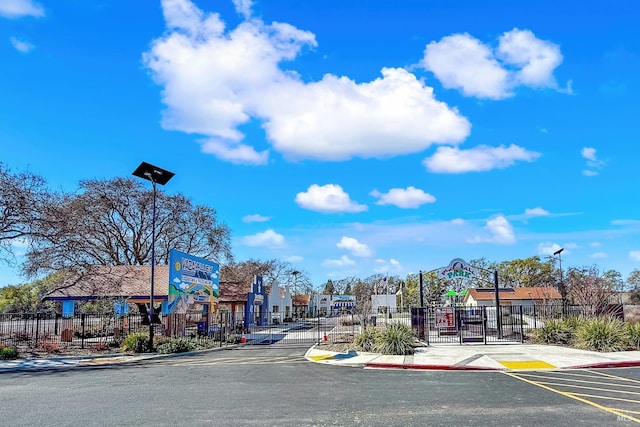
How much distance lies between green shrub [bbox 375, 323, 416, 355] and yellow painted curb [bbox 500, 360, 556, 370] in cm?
387

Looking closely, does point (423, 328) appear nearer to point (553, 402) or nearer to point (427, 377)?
point (427, 377)

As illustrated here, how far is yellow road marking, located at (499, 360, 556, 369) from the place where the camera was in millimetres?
17598

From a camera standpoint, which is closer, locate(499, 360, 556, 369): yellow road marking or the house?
locate(499, 360, 556, 369): yellow road marking

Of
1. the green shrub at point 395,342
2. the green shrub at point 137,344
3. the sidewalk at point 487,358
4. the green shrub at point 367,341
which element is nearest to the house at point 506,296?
the sidewalk at point 487,358

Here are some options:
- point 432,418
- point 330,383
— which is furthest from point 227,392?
point 432,418

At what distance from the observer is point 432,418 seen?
9.86 m

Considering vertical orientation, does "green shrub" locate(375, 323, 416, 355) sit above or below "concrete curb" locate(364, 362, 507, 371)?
above

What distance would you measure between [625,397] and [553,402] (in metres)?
1.99

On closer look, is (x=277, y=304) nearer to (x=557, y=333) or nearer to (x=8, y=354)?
(x=8, y=354)

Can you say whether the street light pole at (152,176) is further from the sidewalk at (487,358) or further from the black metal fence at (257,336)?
the sidewalk at (487,358)

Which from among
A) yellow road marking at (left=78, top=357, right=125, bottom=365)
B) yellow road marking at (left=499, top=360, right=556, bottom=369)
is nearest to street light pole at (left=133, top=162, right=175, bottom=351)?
yellow road marking at (left=78, top=357, right=125, bottom=365)

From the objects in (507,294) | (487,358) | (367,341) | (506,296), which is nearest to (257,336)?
(367,341)

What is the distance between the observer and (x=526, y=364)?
1817 centimetres

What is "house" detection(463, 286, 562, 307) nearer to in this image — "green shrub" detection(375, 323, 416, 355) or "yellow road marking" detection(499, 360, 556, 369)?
"green shrub" detection(375, 323, 416, 355)
